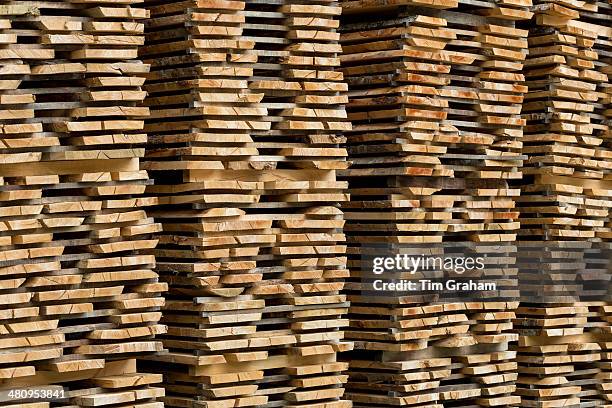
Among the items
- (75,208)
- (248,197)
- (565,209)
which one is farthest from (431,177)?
(75,208)

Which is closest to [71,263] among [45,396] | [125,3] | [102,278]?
[102,278]

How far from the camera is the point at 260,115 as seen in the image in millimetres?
9367

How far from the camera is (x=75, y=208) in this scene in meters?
8.45

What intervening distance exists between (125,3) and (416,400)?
3.64m

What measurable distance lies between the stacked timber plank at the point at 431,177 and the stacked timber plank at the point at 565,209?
533 millimetres

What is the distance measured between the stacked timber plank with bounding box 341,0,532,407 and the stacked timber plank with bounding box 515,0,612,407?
0.53m

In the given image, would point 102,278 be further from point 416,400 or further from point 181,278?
point 416,400

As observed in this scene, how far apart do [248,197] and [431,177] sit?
6.07 ft

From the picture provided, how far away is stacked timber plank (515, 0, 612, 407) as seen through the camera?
11750 mm

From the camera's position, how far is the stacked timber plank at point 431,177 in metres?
10.4

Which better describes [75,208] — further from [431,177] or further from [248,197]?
[431,177]
